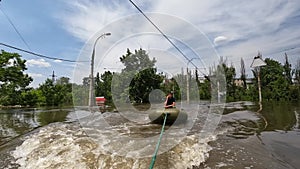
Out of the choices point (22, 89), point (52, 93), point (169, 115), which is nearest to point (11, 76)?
point (22, 89)

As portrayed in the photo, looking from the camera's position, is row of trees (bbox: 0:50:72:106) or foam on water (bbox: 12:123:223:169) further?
row of trees (bbox: 0:50:72:106)

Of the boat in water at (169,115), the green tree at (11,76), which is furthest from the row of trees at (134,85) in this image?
the boat in water at (169,115)

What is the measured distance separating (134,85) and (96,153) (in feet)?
70.0

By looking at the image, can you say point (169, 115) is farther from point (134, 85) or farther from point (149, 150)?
point (134, 85)

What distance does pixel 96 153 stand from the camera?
5.71 metres

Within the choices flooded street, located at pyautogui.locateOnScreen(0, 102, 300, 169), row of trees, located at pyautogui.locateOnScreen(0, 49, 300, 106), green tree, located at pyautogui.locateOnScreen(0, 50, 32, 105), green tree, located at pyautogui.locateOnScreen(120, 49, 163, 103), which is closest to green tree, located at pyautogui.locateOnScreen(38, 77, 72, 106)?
row of trees, located at pyautogui.locateOnScreen(0, 49, 300, 106)

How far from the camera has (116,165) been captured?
4.86 m

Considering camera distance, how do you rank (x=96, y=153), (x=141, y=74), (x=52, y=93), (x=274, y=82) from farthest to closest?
(x=274, y=82) < (x=52, y=93) < (x=141, y=74) < (x=96, y=153)

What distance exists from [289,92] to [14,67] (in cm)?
3581

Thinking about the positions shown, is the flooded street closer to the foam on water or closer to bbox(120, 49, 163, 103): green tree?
the foam on water

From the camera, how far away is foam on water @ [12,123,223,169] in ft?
16.4

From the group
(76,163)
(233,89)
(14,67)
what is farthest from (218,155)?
(233,89)

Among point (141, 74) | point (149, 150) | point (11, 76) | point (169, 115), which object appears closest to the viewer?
point (149, 150)

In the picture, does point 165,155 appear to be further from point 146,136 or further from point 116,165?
point 146,136
